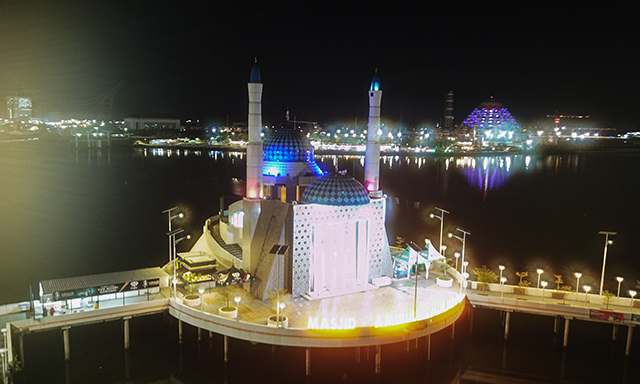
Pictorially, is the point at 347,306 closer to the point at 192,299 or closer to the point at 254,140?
the point at 192,299

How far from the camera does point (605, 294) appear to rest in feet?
81.0

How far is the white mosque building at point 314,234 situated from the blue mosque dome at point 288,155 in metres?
3.34

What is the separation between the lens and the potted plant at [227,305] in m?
21.0

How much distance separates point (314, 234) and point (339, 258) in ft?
6.47

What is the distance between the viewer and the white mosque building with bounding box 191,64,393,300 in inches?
932

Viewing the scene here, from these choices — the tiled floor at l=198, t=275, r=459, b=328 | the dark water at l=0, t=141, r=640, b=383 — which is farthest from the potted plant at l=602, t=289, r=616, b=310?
the tiled floor at l=198, t=275, r=459, b=328

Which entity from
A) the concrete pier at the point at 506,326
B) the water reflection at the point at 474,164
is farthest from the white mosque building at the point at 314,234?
the water reflection at the point at 474,164

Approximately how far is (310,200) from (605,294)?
637 inches


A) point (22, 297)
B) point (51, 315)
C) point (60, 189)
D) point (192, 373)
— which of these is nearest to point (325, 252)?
point (192, 373)

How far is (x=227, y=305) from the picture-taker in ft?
71.5

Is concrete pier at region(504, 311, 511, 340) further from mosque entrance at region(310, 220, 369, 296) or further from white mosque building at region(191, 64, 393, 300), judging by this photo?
mosque entrance at region(310, 220, 369, 296)

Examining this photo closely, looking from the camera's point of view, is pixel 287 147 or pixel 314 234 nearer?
pixel 314 234

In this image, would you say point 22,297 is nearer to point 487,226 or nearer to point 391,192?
point 487,226

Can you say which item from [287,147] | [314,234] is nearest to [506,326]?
[314,234]
